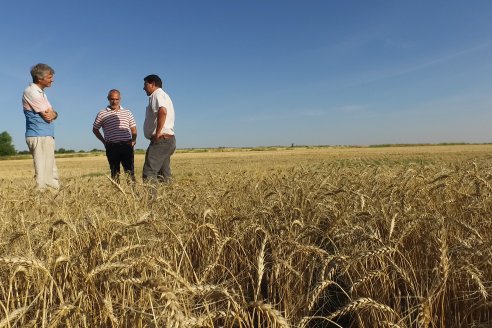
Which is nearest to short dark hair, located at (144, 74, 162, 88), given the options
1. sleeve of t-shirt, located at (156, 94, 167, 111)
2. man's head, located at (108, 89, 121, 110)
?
sleeve of t-shirt, located at (156, 94, 167, 111)

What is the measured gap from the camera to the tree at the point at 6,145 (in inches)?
3376

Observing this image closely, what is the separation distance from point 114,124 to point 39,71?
1.44 m

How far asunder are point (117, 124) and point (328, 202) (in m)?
4.59

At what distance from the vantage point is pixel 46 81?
5566 millimetres

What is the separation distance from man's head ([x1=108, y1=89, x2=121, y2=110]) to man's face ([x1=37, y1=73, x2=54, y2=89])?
1061mm

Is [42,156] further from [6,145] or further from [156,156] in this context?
[6,145]

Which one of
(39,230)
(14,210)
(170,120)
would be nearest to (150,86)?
(170,120)

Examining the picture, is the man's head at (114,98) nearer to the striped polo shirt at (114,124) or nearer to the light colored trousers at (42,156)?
the striped polo shirt at (114,124)

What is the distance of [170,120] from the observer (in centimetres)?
588

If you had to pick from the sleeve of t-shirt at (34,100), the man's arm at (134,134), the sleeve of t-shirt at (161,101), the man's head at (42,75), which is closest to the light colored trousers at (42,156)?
the sleeve of t-shirt at (34,100)

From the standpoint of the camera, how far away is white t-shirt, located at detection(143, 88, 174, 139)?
562cm

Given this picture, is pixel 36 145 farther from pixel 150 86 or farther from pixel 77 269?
pixel 77 269

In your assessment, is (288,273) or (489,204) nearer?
(288,273)

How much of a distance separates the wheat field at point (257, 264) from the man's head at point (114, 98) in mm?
2819
